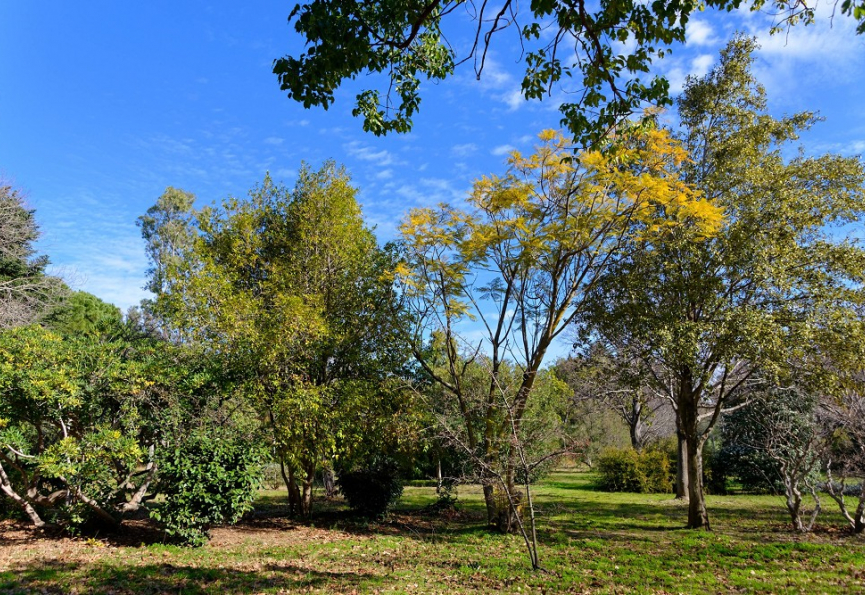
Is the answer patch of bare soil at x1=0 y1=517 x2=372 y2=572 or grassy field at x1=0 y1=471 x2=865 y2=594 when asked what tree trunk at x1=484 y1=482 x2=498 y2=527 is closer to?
grassy field at x1=0 y1=471 x2=865 y2=594

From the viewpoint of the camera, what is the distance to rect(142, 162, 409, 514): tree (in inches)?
418

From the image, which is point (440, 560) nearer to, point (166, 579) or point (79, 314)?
point (166, 579)

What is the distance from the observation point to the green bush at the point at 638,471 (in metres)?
19.7

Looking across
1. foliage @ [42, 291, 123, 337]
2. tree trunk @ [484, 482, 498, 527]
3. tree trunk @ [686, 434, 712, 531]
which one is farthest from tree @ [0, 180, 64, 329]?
tree trunk @ [686, 434, 712, 531]

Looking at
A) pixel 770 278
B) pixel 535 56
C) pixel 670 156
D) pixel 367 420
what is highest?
pixel 670 156

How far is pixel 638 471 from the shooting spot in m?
19.7

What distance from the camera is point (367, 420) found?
467 inches

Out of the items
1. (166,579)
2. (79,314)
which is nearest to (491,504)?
(166,579)

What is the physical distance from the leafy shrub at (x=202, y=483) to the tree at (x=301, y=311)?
127cm

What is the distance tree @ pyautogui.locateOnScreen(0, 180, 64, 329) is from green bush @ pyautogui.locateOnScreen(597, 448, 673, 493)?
23.7 m

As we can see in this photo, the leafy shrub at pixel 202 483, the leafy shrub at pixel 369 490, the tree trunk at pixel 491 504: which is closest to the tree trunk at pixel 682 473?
the tree trunk at pixel 491 504

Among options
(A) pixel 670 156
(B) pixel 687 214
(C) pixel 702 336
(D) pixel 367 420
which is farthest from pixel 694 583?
(A) pixel 670 156

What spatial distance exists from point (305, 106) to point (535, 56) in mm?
2495

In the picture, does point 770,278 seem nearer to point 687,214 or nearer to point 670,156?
point 687,214
